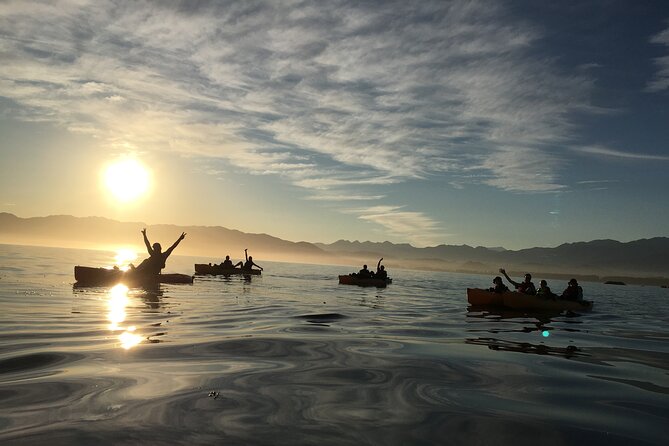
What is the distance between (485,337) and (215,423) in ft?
32.3

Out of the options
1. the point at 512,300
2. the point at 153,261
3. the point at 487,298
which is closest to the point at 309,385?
the point at 487,298

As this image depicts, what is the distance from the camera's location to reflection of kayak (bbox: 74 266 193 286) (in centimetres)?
2420

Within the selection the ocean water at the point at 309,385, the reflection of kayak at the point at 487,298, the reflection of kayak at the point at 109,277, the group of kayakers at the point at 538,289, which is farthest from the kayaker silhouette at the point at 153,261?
the group of kayakers at the point at 538,289

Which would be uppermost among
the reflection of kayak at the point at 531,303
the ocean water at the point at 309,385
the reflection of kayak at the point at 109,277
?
the reflection of kayak at the point at 109,277

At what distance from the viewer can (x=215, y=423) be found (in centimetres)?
462

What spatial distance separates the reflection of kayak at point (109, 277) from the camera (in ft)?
79.4

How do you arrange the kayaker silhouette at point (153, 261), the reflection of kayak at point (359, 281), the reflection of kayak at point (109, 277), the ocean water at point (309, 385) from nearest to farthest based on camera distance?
the ocean water at point (309, 385) < the reflection of kayak at point (109, 277) < the kayaker silhouette at point (153, 261) < the reflection of kayak at point (359, 281)

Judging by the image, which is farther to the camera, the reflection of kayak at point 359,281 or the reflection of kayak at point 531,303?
the reflection of kayak at point 359,281

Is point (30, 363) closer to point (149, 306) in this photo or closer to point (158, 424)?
point (158, 424)

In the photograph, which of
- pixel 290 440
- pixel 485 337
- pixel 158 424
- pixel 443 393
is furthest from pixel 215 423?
pixel 485 337

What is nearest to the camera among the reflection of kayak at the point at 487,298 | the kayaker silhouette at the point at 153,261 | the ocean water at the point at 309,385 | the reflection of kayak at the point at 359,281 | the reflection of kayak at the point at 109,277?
the ocean water at the point at 309,385

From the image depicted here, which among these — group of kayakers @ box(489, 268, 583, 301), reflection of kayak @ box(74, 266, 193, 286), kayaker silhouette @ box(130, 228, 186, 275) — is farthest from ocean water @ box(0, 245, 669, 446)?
kayaker silhouette @ box(130, 228, 186, 275)

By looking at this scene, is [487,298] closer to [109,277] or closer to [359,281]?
[359,281]

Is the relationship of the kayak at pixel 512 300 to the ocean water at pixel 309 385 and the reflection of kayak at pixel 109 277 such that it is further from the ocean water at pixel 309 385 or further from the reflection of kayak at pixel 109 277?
the reflection of kayak at pixel 109 277
